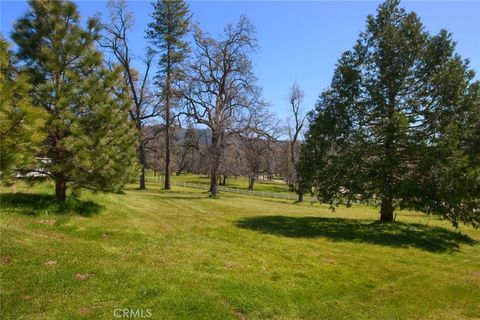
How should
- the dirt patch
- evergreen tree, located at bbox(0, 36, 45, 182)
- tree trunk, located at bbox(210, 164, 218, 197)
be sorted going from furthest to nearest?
tree trunk, located at bbox(210, 164, 218, 197) → the dirt patch → evergreen tree, located at bbox(0, 36, 45, 182)

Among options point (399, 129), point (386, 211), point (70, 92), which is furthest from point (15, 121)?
point (386, 211)

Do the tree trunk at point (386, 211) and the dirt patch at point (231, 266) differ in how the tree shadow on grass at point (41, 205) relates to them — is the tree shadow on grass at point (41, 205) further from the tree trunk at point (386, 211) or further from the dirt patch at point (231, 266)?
the tree trunk at point (386, 211)

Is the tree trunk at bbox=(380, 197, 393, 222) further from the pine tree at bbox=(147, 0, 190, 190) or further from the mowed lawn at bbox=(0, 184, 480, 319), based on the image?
the pine tree at bbox=(147, 0, 190, 190)

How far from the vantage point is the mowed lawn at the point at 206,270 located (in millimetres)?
5609

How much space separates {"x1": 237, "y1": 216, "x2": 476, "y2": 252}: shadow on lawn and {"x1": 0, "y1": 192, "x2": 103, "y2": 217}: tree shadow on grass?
17.0 feet

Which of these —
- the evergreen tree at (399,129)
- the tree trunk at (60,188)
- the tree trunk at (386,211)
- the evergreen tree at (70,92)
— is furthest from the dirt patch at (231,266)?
the tree trunk at (386,211)

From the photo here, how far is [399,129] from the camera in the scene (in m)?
12.6

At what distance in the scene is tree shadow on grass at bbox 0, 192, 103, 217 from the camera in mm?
9516

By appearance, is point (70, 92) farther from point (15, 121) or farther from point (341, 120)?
point (341, 120)

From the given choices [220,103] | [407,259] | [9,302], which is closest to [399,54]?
[407,259]

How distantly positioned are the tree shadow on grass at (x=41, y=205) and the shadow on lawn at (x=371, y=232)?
17.0 ft

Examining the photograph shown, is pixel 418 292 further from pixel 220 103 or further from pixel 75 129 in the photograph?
pixel 220 103

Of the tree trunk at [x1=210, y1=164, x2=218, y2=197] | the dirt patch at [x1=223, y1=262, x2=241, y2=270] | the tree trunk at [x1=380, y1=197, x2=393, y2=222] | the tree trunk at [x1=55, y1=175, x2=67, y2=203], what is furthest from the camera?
the tree trunk at [x1=210, y1=164, x2=218, y2=197]

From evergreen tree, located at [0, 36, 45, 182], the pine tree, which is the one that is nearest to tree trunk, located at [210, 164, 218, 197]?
the pine tree
